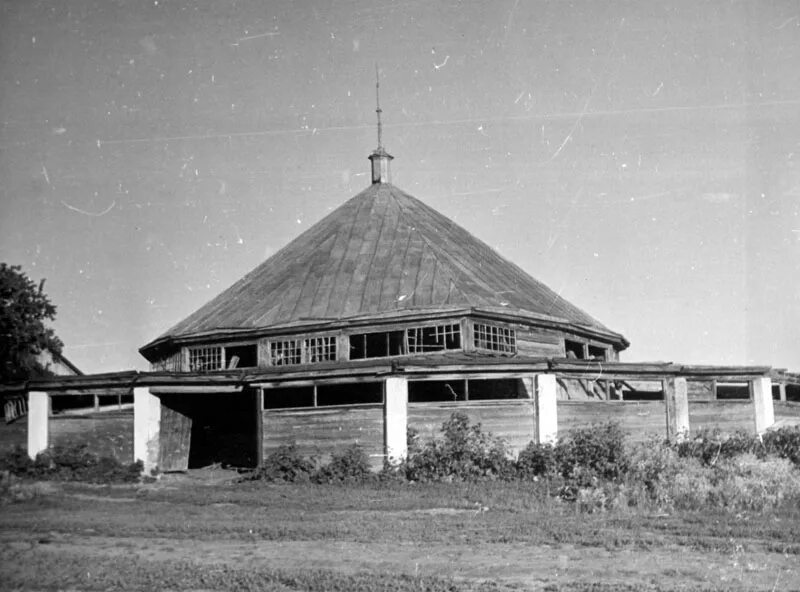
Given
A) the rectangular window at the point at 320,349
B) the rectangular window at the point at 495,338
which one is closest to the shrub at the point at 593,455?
the rectangular window at the point at 495,338

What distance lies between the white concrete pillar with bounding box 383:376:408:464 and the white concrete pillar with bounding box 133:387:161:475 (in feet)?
21.3

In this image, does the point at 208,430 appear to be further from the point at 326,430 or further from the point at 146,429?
the point at 326,430

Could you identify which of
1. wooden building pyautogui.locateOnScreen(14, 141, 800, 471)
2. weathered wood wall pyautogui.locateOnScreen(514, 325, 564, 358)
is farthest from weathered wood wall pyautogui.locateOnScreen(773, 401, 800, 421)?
weathered wood wall pyautogui.locateOnScreen(514, 325, 564, 358)

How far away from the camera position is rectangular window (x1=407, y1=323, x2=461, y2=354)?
2761 cm

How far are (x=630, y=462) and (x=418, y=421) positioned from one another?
18.7ft

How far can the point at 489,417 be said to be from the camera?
926 inches

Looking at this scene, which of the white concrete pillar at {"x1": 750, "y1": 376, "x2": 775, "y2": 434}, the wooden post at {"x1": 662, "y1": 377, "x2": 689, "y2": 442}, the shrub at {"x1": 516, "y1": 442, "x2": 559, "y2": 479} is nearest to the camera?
the shrub at {"x1": 516, "y1": 442, "x2": 559, "y2": 479}

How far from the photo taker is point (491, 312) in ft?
90.5

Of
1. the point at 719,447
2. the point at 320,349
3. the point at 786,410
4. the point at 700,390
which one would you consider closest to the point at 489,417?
the point at 719,447

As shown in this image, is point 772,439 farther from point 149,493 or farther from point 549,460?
point 149,493

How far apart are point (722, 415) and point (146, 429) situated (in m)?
16.4

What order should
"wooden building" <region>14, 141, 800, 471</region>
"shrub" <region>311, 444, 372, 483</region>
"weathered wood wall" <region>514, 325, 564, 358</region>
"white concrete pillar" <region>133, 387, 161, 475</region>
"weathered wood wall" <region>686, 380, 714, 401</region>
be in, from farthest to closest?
"weathered wood wall" <region>514, 325, 564, 358</region> → "weathered wood wall" <region>686, 380, 714, 401</region> → "white concrete pillar" <region>133, 387, 161, 475</region> → "wooden building" <region>14, 141, 800, 471</region> → "shrub" <region>311, 444, 372, 483</region>

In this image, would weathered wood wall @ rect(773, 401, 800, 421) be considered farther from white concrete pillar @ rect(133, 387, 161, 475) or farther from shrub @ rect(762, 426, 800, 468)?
white concrete pillar @ rect(133, 387, 161, 475)

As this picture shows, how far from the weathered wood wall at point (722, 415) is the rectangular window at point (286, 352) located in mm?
12168
